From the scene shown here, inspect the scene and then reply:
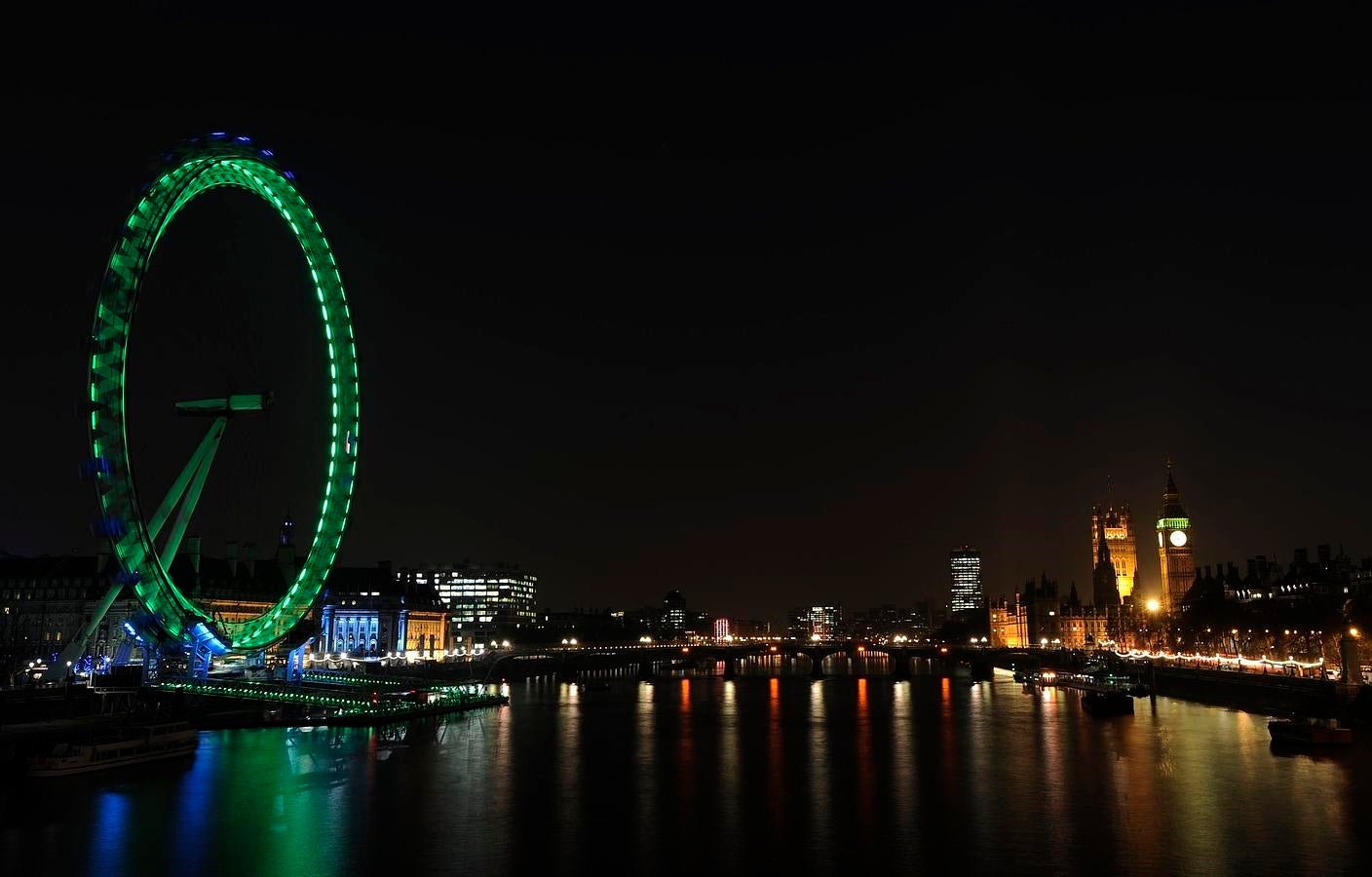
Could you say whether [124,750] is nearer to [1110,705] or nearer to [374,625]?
[1110,705]

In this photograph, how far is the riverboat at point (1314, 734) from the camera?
213 feet

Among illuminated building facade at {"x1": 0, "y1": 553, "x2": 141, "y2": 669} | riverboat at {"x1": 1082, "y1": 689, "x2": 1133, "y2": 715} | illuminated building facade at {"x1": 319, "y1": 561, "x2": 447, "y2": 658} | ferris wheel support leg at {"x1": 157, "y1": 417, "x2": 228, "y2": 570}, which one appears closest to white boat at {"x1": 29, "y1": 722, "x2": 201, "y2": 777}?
ferris wheel support leg at {"x1": 157, "y1": 417, "x2": 228, "y2": 570}

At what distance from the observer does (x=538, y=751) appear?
7019 cm

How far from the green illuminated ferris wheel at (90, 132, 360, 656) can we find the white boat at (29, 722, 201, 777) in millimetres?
4922

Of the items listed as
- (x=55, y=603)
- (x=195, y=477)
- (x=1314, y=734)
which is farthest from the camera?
(x=55, y=603)

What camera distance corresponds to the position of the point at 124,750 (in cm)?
5919

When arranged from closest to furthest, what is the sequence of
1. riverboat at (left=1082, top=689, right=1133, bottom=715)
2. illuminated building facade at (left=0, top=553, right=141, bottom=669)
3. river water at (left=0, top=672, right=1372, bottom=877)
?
river water at (left=0, top=672, right=1372, bottom=877), riverboat at (left=1082, top=689, right=1133, bottom=715), illuminated building facade at (left=0, top=553, right=141, bottom=669)

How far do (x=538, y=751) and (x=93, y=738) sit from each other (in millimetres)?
24507

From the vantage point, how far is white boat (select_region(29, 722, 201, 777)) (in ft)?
180

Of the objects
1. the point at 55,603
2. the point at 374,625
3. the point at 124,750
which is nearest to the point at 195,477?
the point at 124,750

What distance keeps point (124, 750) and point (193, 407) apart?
20313 mm

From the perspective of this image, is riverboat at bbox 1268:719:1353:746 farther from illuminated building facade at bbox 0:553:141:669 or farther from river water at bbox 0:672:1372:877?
illuminated building facade at bbox 0:553:141:669

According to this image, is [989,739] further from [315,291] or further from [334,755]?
[315,291]

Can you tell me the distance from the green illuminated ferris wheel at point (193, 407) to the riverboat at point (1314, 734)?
57.9m
